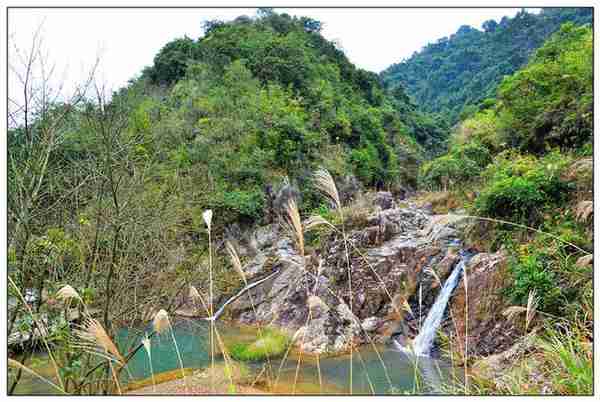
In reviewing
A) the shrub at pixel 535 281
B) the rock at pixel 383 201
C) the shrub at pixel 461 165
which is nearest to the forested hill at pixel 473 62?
the shrub at pixel 461 165

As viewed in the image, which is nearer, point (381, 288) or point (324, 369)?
point (324, 369)

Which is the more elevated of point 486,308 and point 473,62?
point 473,62

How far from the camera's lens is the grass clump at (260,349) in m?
8.55

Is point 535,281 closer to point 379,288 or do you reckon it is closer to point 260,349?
point 379,288

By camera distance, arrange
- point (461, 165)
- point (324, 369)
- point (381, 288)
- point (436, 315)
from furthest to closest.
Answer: point (461, 165) < point (381, 288) < point (436, 315) < point (324, 369)

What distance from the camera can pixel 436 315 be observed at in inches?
360

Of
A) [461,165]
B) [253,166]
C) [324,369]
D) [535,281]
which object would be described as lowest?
[324,369]

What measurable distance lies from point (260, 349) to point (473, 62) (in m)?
37.1

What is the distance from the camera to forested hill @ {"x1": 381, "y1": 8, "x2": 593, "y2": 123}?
33531mm

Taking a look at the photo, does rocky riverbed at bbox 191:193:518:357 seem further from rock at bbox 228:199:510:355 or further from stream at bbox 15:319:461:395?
stream at bbox 15:319:461:395

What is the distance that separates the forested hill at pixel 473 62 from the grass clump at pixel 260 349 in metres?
22.7

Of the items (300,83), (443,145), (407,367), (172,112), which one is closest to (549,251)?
(407,367)

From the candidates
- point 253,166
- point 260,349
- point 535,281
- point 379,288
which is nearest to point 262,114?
point 253,166
